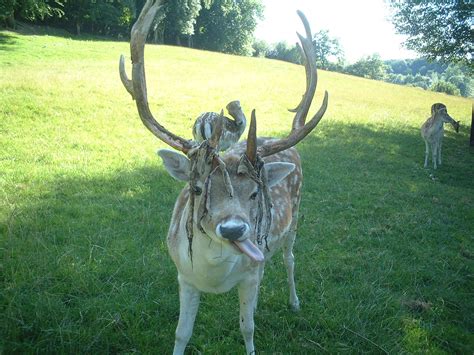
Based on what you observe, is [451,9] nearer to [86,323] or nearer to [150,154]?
[150,154]

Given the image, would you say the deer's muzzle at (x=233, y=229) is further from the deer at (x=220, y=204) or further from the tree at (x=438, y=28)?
the tree at (x=438, y=28)

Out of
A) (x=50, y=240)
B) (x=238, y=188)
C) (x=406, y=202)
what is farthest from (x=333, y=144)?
(x=238, y=188)

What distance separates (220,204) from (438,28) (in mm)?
16848

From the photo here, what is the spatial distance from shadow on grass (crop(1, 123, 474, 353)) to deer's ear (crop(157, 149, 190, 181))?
5.88ft

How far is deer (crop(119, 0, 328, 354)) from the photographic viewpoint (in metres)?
2.64

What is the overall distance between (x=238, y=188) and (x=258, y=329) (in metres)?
2.15

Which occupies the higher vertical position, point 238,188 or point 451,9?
point 451,9

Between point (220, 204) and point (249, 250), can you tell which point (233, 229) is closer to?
point (249, 250)

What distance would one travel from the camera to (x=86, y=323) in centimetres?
388

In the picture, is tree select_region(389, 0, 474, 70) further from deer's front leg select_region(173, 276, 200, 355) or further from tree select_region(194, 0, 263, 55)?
tree select_region(194, 0, 263, 55)

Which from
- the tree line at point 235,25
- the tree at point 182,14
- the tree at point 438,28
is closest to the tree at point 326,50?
the tree line at point 235,25

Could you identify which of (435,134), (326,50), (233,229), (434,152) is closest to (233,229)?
(233,229)

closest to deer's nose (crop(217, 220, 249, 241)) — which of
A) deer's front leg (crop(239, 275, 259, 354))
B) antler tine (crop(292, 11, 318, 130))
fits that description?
deer's front leg (crop(239, 275, 259, 354))

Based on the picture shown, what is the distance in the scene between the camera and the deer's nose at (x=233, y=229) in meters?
2.43
